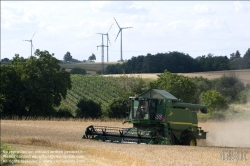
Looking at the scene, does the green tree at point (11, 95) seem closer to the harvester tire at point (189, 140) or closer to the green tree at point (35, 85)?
the green tree at point (35, 85)

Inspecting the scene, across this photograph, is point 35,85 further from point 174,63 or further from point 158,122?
point 174,63

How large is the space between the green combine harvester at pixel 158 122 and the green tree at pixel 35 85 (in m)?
34.0

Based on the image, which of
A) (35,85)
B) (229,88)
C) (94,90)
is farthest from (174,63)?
(35,85)

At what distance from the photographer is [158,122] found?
31250mm

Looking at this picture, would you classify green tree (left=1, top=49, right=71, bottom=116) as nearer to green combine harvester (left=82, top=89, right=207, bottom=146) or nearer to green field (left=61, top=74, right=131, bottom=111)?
green field (left=61, top=74, right=131, bottom=111)

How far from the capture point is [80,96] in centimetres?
8519

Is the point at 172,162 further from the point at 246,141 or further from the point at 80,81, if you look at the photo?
the point at 80,81

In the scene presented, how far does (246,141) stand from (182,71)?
76581mm

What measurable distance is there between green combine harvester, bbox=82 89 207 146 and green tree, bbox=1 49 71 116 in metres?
34.0

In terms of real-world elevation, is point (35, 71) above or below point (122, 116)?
above

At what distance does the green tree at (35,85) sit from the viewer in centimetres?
6469

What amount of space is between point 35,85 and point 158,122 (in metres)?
37.7

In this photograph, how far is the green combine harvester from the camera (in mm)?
30625

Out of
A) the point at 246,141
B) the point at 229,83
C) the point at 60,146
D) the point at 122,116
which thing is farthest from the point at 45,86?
the point at 60,146
